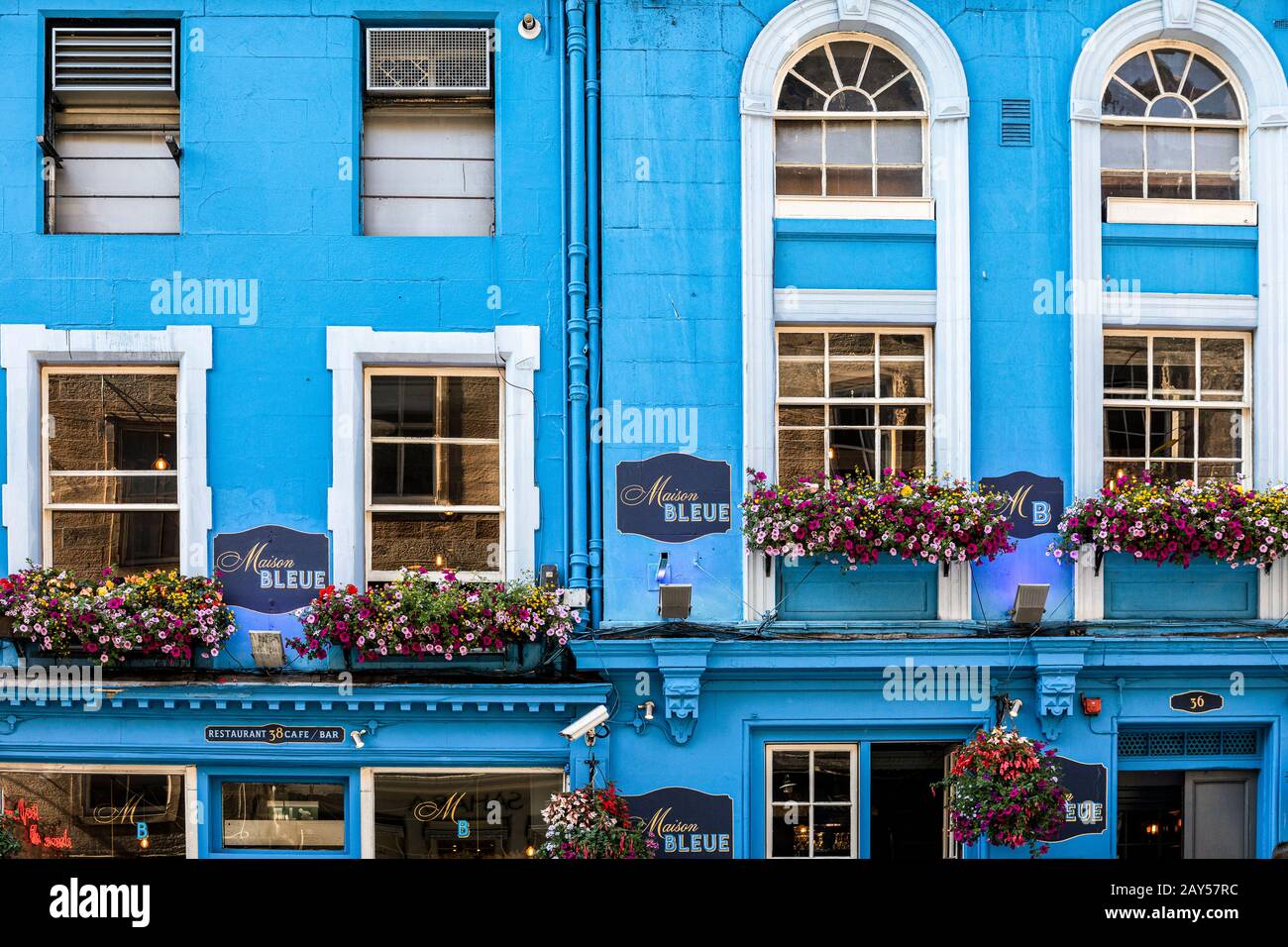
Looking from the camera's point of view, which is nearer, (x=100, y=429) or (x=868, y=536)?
(x=868, y=536)

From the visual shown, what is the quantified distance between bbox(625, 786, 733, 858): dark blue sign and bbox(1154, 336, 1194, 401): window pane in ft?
17.7

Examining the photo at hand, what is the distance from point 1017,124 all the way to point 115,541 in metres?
8.90

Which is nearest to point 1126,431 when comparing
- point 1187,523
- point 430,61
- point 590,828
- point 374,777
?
point 1187,523

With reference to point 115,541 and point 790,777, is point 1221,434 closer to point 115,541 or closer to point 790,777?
point 790,777

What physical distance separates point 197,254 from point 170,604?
10.1 ft

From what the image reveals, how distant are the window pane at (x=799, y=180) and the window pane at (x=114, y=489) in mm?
6080

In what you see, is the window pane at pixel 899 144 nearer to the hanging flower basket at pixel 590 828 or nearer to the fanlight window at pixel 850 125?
the fanlight window at pixel 850 125

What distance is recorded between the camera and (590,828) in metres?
7.95

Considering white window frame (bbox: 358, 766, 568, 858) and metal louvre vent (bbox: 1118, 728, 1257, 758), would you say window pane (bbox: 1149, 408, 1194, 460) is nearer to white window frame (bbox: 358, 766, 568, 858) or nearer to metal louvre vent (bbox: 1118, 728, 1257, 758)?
metal louvre vent (bbox: 1118, 728, 1257, 758)

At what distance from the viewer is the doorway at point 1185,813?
905cm

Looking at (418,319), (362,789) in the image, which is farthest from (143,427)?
(362,789)

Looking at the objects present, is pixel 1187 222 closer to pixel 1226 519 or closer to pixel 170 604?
pixel 1226 519

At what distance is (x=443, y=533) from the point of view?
29.5ft

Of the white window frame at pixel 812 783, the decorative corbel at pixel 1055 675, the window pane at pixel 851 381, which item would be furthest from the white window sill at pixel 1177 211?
the white window frame at pixel 812 783
